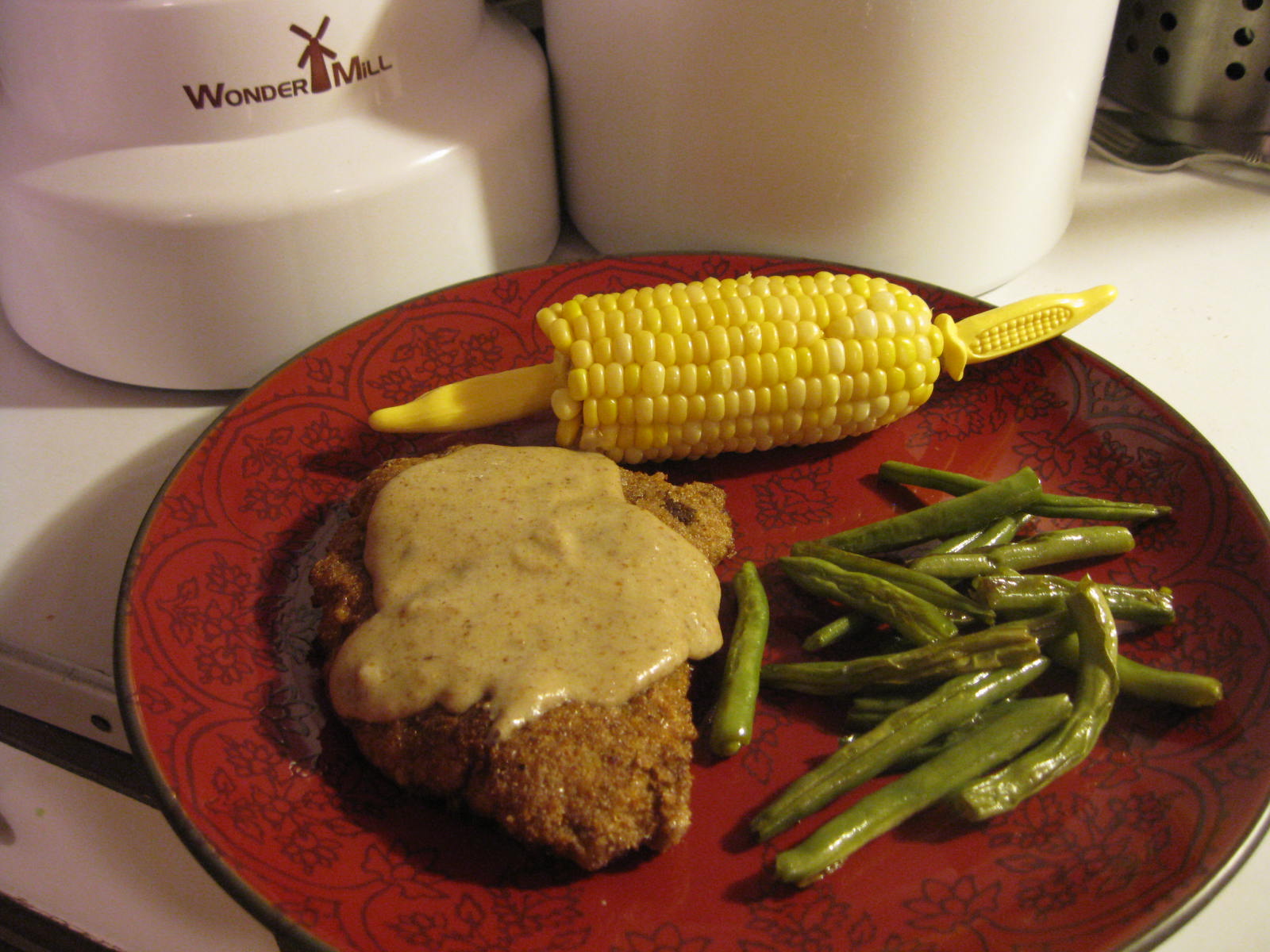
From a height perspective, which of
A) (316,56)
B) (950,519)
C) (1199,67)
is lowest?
(950,519)

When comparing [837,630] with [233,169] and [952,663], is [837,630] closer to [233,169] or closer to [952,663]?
[952,663]

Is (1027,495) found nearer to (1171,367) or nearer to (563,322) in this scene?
(1171,367)

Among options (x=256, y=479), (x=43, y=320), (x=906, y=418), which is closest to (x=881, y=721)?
(x=906, y=418)

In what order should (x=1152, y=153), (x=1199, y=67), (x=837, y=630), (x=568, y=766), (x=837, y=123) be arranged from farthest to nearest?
(x=1152, y=153) → (x=1199, y=67) → (x=837, y=123) → (x=837, y=630) → (x=568, y=766)

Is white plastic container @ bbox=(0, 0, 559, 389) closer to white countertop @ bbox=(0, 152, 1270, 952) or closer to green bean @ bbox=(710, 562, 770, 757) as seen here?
white countertop @ bbox=(0, 152, 1270, 952)

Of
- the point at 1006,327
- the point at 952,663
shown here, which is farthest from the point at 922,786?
the point at 1006,327

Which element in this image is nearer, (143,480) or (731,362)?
(731,362)
